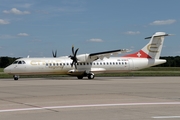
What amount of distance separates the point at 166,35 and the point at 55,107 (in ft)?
112

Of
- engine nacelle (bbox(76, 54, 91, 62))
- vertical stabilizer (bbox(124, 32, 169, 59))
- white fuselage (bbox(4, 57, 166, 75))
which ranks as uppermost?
vertical stabilizer (bbox(124, 32, 169, 59))

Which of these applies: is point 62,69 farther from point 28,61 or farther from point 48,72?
point 28,61

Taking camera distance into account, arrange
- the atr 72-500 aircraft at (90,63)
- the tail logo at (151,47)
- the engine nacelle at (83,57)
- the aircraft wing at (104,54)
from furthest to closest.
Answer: the tail logo at (151,47)
the engine nacelle at (83,57)
the aircraft wing at (104,54)
the atr 72-500 aircraft at (90,63)

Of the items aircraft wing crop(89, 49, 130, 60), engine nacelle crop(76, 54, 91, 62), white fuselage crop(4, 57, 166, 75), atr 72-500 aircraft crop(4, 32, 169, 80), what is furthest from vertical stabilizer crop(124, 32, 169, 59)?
engine nacelle crop(76, 54, 91, 62)

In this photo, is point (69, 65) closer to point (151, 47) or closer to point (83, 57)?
point (83, 57)

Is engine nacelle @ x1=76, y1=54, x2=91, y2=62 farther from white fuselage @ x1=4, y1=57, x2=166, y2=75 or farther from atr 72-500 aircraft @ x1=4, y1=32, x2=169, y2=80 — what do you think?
white fuselage @ x1=4, y1=57, x2=166, y2=75

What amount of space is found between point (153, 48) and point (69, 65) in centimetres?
1224

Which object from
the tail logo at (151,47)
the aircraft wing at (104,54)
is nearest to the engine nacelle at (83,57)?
the aircraft wing at (104,54)

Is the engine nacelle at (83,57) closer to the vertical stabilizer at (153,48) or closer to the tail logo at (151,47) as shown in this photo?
the vertical stabilizer at (153,48)

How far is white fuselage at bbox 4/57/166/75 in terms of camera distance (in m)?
36.8

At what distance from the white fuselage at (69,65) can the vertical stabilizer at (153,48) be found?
2.43ft

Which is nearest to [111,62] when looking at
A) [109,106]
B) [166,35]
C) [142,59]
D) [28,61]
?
[142,59]

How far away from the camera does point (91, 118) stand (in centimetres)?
871

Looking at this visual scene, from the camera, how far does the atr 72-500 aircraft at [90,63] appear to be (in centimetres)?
3703
